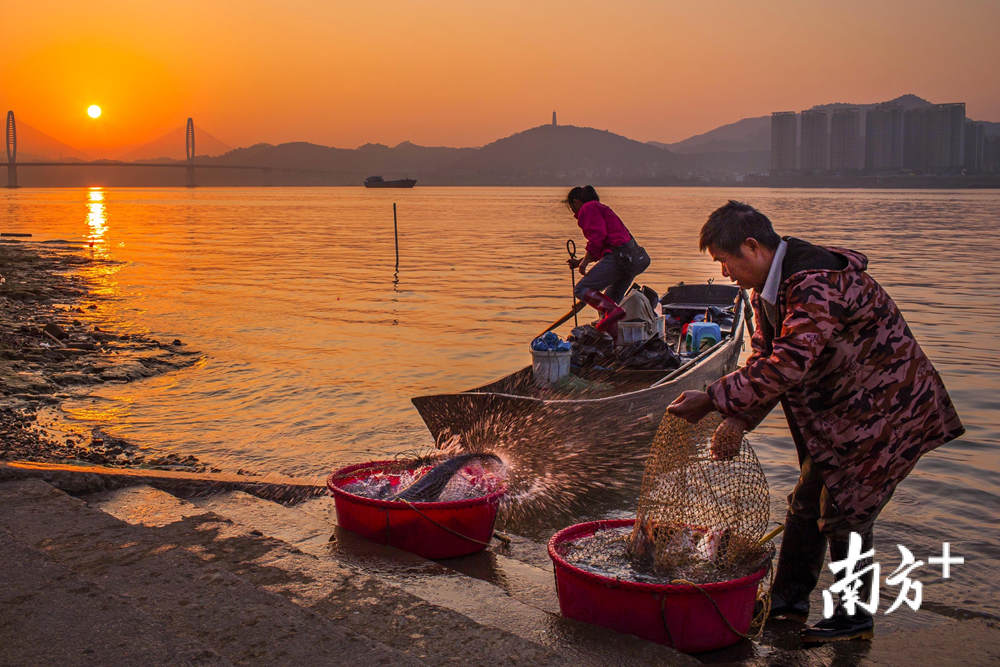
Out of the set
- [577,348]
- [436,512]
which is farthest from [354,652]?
[577,348]

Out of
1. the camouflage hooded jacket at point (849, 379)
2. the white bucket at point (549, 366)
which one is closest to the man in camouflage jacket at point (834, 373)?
the camouflage hooded jacket at point (849, 379)

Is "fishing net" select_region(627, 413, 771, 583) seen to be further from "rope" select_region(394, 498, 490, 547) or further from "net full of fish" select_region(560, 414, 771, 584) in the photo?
"rope" select_region(394, 498, 490, 547)

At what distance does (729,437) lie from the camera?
13.5 feet

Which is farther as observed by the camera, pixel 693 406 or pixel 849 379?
pixel 693 406

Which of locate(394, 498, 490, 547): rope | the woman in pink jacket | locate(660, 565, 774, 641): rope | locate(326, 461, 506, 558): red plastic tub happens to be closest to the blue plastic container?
the woman in pink jacket

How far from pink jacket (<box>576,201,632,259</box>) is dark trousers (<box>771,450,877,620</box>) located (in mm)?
6103

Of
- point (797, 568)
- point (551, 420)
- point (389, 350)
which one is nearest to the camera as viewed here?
point (797, 568)

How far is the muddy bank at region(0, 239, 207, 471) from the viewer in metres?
8.10

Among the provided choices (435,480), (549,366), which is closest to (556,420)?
(435,480)

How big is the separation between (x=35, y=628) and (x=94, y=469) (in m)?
2.77

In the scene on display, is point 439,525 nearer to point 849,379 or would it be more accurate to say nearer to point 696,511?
point 696,511

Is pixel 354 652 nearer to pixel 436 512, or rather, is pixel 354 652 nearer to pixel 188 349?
pixel 436 512

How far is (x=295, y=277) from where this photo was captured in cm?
2725

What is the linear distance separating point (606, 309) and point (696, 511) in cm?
594
